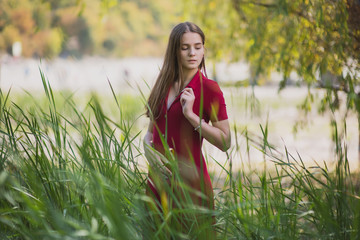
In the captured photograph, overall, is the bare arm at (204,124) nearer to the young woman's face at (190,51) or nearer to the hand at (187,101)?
the hand at (187,101)

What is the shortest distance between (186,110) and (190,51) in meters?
0.28

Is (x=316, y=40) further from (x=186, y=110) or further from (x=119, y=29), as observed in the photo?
(x=119, y=29)

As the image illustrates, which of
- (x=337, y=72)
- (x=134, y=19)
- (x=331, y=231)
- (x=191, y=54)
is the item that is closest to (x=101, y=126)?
(x=191, y=54)

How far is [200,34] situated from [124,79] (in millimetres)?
455

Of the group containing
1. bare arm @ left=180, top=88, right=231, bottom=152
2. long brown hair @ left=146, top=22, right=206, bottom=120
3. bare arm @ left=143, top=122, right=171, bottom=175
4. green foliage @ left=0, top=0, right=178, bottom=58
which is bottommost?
bare arm @ left=143, top=122, right=171, bottom=175

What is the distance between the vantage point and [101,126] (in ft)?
5.67

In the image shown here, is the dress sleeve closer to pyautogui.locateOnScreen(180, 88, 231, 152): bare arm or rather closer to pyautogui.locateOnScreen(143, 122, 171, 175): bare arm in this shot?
pyautogui.locateOnScreen(180, 88, 231, 152): bare arm

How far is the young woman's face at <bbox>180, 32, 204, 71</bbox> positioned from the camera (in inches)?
81.4

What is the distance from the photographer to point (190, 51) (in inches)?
81.4

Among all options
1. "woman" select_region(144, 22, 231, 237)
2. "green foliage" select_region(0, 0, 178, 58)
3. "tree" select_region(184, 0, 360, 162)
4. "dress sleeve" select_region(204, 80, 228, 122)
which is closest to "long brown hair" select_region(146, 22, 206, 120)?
"woman" select_region(144, 22, 231, 237)

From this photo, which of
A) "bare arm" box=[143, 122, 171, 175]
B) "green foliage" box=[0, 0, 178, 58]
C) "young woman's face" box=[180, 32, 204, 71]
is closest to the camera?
"bare arm" box=[143, 122, 171, 175]

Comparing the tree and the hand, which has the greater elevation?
the tree

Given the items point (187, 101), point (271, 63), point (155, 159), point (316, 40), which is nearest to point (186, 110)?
point (187, 101)

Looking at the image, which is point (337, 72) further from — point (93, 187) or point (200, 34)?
point (93, 187)
